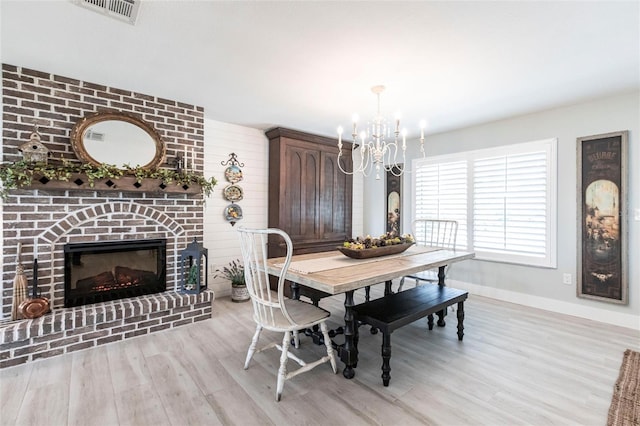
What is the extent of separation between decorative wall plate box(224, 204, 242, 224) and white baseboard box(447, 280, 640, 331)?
10.9 feet

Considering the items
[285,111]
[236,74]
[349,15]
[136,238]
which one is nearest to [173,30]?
[236,74]

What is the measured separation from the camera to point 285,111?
3627mm

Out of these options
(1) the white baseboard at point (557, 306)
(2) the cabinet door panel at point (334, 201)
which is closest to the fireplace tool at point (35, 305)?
(2) the cabinet door panel at point (334, 201)

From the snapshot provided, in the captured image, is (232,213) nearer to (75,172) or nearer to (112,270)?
(112,270)

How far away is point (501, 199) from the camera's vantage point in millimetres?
3922

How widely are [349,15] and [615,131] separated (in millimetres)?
3222

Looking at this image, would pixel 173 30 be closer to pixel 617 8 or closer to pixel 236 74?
pixel 236 74

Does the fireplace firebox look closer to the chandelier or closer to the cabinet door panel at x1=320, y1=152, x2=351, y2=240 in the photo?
the chandelier

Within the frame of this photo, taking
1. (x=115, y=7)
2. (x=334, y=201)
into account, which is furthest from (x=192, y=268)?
(x=334, y=201)

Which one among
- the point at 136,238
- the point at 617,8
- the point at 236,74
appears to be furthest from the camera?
the point at 136,238

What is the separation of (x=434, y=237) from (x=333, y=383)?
3.09 metres

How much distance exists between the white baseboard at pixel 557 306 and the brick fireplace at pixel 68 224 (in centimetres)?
358

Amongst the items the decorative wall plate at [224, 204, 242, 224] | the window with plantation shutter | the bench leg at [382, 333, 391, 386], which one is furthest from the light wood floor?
the decorative wall plate at [224, 204, 242, 224]

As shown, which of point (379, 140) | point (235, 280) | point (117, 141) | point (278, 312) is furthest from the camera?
point (235, 280)
